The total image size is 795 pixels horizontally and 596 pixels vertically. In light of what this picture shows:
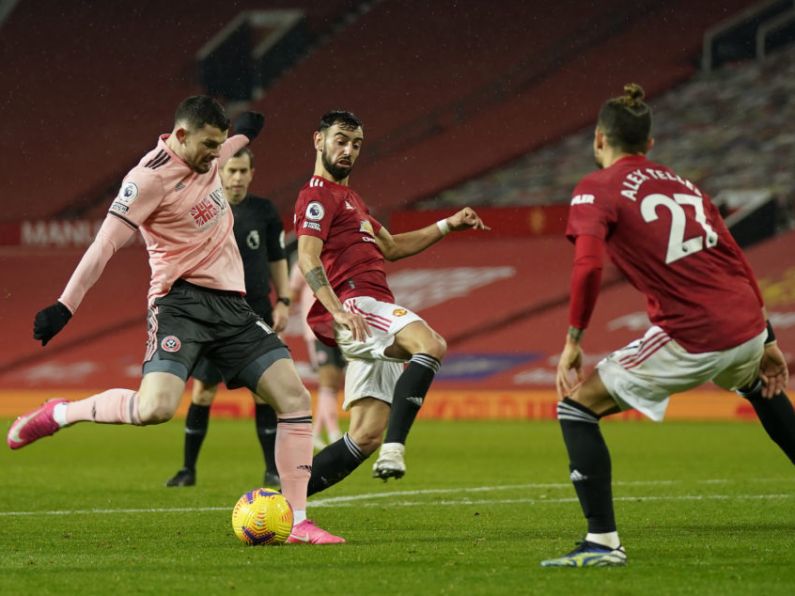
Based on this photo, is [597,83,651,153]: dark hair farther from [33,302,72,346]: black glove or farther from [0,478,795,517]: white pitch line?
[0,478,795,517]: white pitch line

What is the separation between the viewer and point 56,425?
647 cm

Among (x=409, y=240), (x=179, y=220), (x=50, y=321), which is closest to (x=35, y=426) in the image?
(x=50, y=321)

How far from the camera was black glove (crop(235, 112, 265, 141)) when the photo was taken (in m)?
7.59

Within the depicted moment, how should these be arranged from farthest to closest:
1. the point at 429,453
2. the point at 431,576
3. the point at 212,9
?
the point at 212,9
the point at 429,453
the point at 431,576

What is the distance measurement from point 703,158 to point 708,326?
60.4 feet

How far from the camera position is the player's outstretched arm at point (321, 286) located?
261 inches

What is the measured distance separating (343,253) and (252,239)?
2.55 m

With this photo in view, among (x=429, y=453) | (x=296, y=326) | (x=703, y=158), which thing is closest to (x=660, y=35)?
(x=703, y=158)

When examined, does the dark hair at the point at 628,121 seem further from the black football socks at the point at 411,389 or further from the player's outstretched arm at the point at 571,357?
the black football socks at the point at 411,389

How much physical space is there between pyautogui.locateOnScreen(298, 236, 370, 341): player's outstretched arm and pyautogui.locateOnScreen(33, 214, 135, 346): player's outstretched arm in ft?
3.32

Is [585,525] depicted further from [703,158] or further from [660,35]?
[660,35]

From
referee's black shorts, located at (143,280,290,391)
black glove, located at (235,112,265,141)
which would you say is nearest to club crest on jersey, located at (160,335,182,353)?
referee's black shorts, located at (143,280,290,391)

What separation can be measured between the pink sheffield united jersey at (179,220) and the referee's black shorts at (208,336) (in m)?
0.07

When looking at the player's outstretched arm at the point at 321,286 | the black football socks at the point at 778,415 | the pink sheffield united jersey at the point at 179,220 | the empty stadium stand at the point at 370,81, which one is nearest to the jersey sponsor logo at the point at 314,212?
the player's outstretched arm at the point at 321,286
